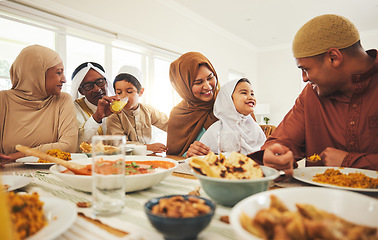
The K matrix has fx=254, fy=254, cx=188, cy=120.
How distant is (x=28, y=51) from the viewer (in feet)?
7.15

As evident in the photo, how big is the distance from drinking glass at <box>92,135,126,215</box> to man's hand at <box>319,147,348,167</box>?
36.8 inches

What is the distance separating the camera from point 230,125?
1.89 metres

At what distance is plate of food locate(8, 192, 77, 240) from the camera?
45cm

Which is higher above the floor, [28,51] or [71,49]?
[71,49]

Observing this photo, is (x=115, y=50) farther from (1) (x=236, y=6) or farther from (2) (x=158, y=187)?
(2) (x=158, y=187)

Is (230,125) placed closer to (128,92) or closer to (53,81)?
(128,92)

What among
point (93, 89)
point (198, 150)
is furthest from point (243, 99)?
point (93, 89)

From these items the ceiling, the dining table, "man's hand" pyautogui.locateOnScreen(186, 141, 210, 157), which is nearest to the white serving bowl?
the dining table

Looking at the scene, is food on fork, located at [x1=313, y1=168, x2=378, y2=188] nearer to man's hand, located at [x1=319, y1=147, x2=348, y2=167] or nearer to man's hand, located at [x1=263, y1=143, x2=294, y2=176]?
man's hand, located at [x1=263, y1=143, x2=294, y2=176]

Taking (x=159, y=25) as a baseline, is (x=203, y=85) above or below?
below

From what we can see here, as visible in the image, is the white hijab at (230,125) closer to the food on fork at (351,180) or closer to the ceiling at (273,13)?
the food on fork at (351,180)

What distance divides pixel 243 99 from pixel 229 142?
105 cm

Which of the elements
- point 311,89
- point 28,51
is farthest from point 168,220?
point 28,51

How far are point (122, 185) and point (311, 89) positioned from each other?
4.13 ft
